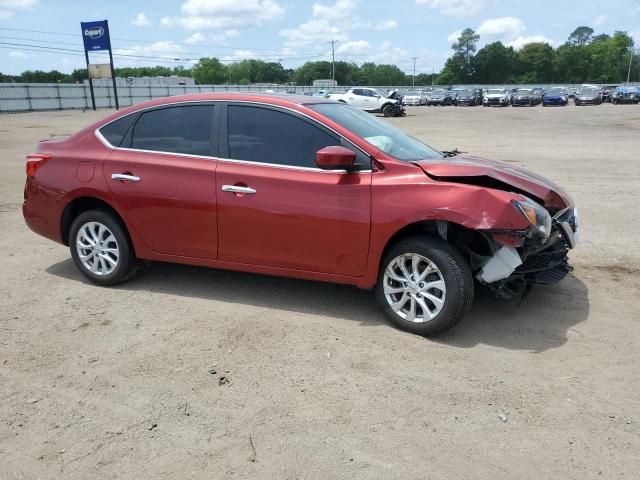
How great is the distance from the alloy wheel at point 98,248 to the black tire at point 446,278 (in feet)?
8.70

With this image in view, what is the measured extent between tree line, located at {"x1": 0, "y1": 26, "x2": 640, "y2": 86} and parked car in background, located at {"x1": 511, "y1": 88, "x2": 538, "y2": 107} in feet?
276

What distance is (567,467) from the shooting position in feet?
9.14

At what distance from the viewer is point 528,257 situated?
4.46 m

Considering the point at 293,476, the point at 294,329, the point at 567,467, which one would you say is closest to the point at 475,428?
the point at 567,467

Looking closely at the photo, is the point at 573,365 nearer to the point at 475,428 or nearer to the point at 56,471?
the point at 475,428

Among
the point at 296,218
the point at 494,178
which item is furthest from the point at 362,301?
the point at 494,178

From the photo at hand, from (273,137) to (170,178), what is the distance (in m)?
0.98

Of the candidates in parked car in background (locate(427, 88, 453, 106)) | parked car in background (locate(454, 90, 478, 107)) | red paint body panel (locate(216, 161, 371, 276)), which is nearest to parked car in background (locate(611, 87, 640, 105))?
parked car in background (locate(454, 90, 478, 107))

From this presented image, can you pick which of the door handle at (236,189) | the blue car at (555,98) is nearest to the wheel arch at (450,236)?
the door handle at (236,189)

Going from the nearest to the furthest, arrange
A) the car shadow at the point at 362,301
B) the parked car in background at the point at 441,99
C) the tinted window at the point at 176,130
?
the car shadow at the point at 362,301 → the tinted window at the point at 176,130 → the parked car in background at the point at 441,99

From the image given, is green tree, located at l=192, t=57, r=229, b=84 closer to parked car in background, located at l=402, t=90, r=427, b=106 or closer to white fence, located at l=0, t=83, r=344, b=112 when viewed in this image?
white fence, located at l=0, t=83, r=344, b=112

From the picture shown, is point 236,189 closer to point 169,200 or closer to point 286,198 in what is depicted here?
point 286,198

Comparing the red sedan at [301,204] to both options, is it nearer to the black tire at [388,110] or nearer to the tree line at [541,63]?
the black tire at [388,110]

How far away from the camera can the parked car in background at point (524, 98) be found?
49.0 meters
